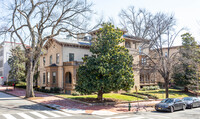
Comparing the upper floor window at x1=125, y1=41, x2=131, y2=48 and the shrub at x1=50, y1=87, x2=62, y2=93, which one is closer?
the shrub at x1=50, y1=87, x2=62, y2=93

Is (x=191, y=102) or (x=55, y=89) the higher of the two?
(x=55, y=89)

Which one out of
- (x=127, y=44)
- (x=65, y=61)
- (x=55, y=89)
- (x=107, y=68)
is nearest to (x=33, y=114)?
(x=107, y=68)

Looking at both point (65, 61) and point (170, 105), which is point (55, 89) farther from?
point (170, 105)

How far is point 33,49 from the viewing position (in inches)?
1016

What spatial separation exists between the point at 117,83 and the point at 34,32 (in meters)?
14.7

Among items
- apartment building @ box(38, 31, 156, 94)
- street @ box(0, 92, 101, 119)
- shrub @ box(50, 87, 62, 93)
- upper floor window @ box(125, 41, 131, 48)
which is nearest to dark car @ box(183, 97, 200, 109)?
apartment building @ box(38, 31, 156, 94)

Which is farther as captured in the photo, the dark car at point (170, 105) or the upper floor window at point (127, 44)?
the upper floor window at point (127, 44)

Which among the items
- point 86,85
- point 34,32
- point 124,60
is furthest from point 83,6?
point 86,85

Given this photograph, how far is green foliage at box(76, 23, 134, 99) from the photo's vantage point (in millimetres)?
20531

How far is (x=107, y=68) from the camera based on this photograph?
68.0 ft

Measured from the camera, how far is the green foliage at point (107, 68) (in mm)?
20531

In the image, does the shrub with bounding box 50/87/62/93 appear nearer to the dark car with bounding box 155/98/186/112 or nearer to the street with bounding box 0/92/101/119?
the street with bounding box 0/92/101/119

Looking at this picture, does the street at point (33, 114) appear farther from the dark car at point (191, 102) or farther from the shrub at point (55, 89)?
the shrub at point (55, 89)

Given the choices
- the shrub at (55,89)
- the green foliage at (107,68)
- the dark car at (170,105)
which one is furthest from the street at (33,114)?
the shrub at (55,89)
